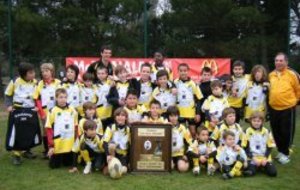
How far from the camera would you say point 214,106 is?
27.1 feet

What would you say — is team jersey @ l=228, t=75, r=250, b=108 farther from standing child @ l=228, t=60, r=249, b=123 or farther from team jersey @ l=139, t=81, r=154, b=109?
team jersey @ l=139, t=81, r=154, b=109

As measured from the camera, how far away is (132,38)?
21.1 meters

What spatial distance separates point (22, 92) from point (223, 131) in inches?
136

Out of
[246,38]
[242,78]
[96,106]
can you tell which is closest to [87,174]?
[96,106]

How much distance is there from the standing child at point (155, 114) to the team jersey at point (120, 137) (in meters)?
0.41

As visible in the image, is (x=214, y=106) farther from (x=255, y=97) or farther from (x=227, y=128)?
(x=255, y=97)

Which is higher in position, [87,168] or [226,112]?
[226,112]

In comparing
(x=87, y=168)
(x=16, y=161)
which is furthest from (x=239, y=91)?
(x=16, y=161)

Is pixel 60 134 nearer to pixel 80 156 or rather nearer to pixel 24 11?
pixel 80 156

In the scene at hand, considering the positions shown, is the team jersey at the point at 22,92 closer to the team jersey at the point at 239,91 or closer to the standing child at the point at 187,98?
the standing child at the point at 187,98

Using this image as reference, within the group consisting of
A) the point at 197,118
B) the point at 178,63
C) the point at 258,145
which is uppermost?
the point at 178,63

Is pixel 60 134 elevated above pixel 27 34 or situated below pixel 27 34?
below

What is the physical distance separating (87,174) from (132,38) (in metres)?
14.1

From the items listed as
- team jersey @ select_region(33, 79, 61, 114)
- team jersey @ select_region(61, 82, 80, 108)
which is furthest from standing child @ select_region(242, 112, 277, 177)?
team jersey @ select_region(33, 79, 61, 114)
